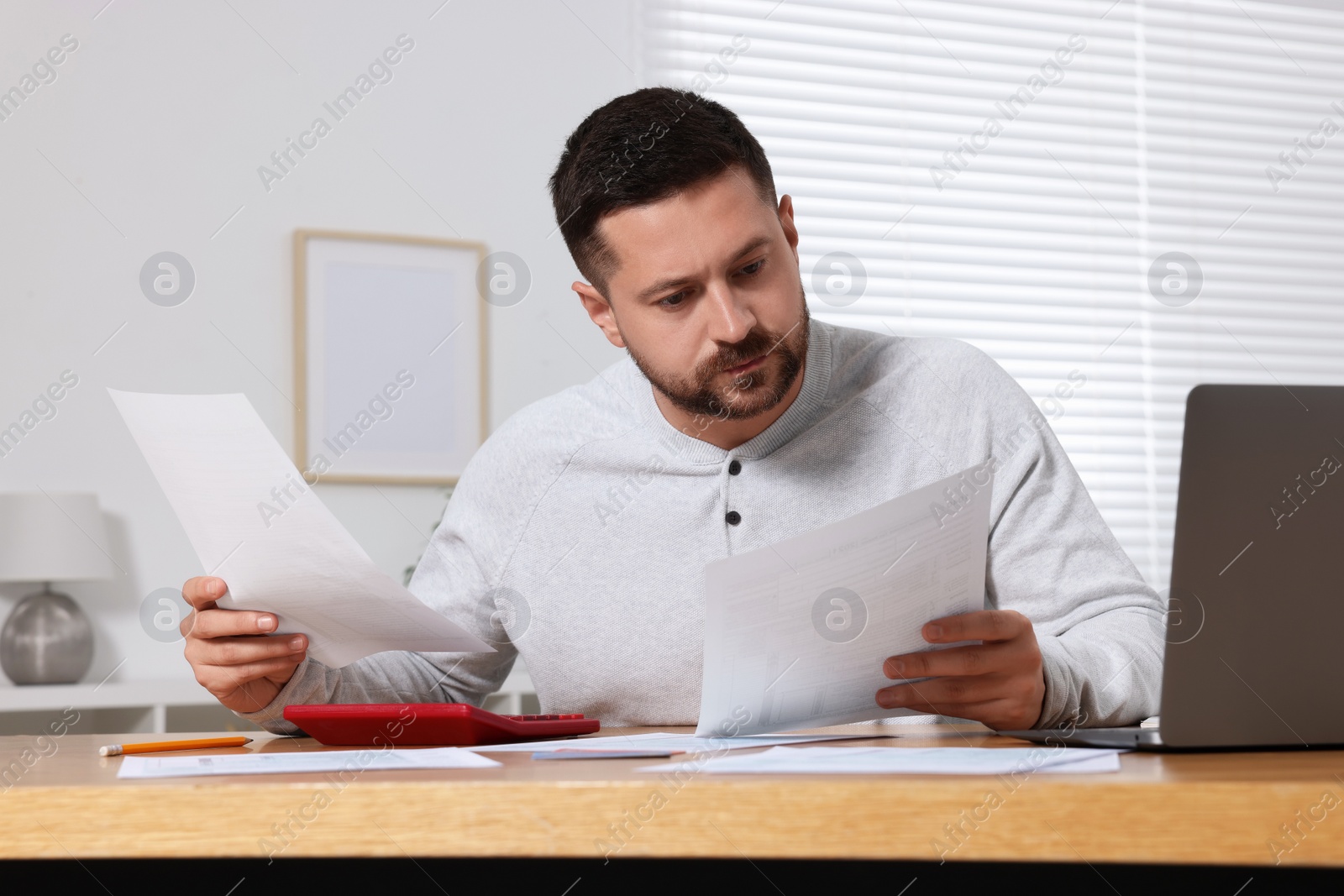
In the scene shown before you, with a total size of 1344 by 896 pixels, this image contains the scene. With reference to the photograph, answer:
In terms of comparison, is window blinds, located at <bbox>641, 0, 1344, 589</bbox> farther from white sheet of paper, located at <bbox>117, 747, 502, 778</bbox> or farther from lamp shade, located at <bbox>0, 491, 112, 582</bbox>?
white sheet of paper, located at <bbox>117, 747, 502, 778</bbox>

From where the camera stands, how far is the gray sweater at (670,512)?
48.8 inches

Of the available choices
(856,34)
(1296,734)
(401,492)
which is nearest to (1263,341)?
(856,34)

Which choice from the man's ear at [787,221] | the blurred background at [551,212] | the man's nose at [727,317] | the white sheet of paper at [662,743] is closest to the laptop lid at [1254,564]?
the white sheet of paper at [662,743]

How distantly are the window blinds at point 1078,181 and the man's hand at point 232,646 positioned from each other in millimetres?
2104

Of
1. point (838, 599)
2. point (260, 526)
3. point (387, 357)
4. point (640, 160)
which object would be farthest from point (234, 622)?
point (387, 357)

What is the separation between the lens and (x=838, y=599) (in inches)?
29.2

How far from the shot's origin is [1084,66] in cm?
326

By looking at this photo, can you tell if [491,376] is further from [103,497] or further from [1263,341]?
[1263,341]

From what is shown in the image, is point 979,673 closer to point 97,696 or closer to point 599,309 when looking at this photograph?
point 599,309

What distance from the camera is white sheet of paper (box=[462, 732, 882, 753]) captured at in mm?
750

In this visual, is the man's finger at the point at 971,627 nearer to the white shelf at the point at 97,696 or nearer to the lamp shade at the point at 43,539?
the white shelf at the point at 97,696

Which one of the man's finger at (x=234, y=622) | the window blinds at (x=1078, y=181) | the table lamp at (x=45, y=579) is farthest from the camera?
the window blinds at (x=1078, y=181)

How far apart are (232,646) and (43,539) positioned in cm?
161

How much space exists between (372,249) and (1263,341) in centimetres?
246
